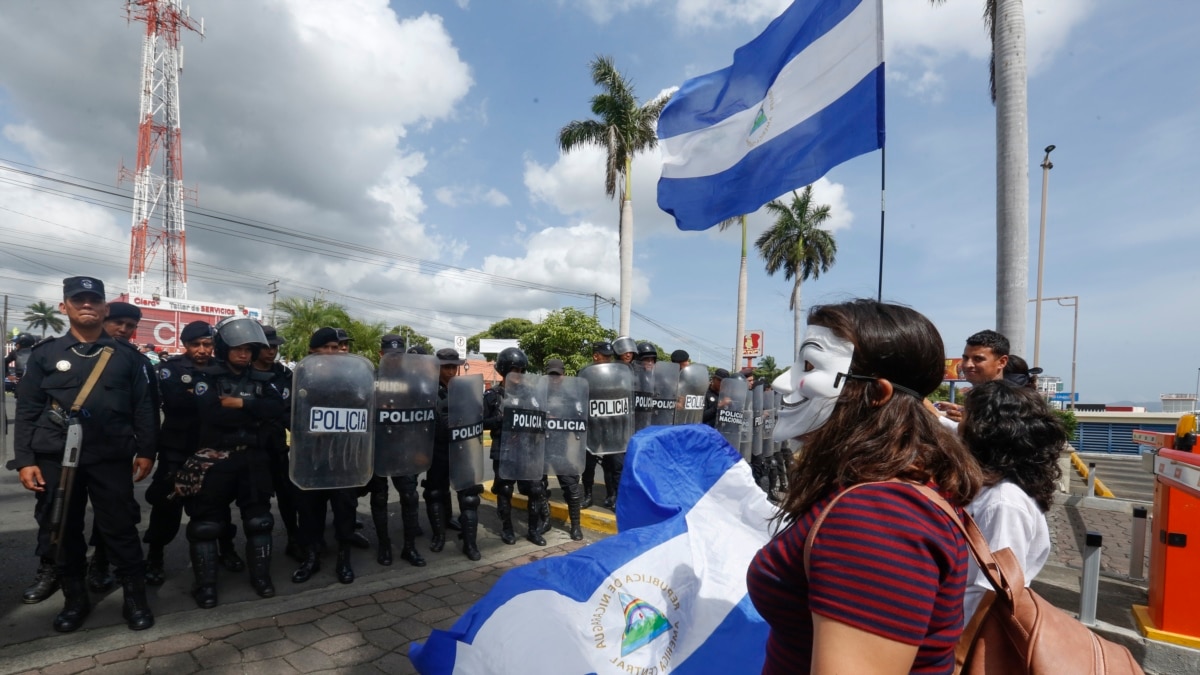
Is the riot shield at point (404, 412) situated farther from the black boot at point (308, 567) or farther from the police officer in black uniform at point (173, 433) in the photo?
the police officer in black uniform at point (173, 433)

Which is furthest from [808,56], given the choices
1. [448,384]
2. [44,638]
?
[44,638]

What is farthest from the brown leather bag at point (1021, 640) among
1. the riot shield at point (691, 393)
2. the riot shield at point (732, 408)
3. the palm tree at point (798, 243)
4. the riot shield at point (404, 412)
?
the palm tree at point (798, 243)

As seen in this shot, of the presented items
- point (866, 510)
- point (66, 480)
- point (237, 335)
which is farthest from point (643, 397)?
point (866, 510)

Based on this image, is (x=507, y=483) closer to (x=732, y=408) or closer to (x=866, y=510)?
(x=732, y=408)

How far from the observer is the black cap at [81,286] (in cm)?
375

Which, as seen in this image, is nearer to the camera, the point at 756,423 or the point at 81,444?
the point at 81,444

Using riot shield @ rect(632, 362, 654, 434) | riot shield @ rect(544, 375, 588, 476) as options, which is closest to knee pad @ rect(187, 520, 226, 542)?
riot shield @ rect(544, 375, 588, 476)

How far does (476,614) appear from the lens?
2090 mm

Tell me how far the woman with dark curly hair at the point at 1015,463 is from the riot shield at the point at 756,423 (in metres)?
6.00

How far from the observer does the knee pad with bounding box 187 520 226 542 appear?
4.09 meters

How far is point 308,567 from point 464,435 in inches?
60.6

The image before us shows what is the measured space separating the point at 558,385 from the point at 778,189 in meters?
2.75

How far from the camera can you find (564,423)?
5934mm

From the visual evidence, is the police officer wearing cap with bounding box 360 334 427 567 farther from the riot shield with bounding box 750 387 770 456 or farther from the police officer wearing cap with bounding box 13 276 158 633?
the riot shield with bounding box 750 387 770 456
